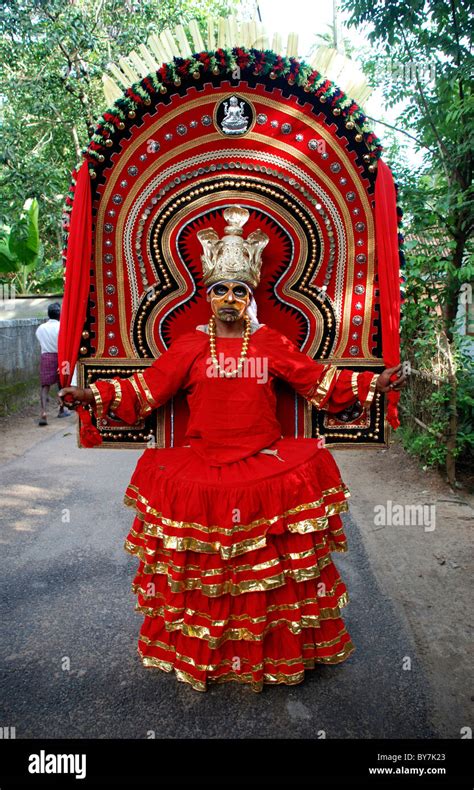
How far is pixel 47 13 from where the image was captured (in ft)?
30.1

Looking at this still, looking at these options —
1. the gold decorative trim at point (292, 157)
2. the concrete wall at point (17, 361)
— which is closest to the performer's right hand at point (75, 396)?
the gold decorative trim at point (292, 157)

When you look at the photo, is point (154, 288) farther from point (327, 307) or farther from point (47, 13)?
point (47, 13)

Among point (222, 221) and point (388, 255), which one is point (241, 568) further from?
point (222, 221)

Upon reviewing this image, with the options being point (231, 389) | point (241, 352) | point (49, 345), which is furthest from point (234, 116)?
point (49, 345)

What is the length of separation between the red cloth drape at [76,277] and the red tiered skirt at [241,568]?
0.76 metres

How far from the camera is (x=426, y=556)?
15.2 ft

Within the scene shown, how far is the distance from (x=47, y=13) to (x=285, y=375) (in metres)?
8.93

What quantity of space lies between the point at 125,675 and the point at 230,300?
6.77 feet

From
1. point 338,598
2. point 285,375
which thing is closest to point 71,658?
point 338,598

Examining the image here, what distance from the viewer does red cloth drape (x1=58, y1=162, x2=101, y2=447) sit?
3.07 meters

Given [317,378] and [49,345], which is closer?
[317,378]

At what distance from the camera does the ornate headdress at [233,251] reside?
307cm

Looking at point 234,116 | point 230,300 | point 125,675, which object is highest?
point 234,116

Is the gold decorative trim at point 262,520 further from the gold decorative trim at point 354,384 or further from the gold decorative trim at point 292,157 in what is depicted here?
the gold decorative trim at point 292,157
